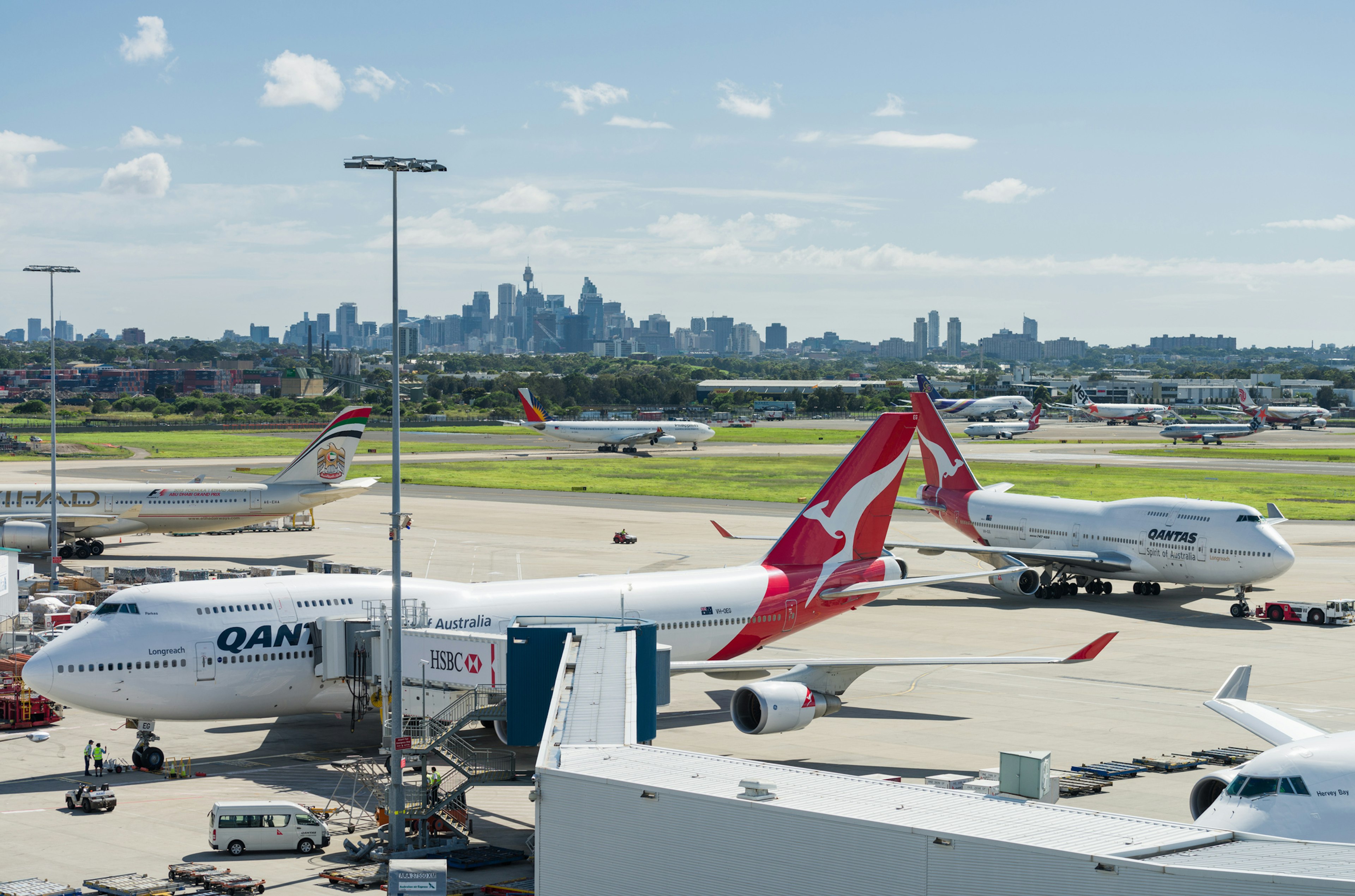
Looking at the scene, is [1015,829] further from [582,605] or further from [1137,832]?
[582,605]

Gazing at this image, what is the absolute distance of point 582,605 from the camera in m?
39.7

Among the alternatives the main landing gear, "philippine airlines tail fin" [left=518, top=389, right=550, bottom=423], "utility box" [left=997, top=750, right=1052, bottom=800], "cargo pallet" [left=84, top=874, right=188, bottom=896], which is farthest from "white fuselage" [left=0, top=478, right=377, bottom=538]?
"philippine airlines tail fin" [left=518, top=389, right=550, bottom=423]

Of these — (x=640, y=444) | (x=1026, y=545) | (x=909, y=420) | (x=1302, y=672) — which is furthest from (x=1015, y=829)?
(x=640, y=444)

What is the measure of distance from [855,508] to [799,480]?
88.3 m

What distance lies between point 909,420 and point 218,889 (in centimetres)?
2805

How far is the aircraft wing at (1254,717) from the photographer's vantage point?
1051 inches

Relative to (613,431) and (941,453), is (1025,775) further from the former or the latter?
(613,431)

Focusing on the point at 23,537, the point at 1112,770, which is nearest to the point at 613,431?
the point at 23,537

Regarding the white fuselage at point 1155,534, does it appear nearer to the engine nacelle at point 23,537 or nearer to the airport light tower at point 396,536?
the airport light tower at point 396,536

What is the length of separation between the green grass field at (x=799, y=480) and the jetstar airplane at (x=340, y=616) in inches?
2674

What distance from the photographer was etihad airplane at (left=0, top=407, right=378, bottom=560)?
273ft

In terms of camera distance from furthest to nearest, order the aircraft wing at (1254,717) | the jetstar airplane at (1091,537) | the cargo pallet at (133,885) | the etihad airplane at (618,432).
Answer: the etihad airplane at (618,432) → the jetstar airplane at (1091,537) → the aircraft wing at (1254,717) → the cargo pallet at (133,885)

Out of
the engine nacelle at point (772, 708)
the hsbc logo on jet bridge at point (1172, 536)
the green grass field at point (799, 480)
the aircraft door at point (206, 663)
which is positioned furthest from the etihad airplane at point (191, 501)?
the engine nacelle at point (772, 708)

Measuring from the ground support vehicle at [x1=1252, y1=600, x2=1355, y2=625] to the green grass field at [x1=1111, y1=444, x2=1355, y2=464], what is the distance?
11200 cm
